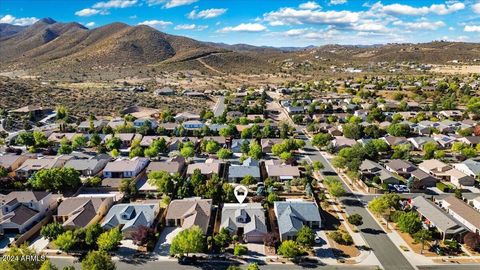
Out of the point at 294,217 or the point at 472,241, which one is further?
the point at 294,217

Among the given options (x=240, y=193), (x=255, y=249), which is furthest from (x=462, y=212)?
(x=240, y=193)

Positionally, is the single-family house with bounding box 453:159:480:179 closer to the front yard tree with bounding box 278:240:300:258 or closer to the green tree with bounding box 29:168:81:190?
the front yard tree with bounding box 278:240:300:258

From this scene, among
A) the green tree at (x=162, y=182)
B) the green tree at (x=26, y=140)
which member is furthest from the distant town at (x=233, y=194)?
the green tree at (x=26, y=140)

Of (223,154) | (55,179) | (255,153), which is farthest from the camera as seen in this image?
(255,153)

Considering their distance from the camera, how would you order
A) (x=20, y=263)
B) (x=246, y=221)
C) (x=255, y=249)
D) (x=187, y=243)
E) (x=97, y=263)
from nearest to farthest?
→ 1. (x=20, y=263)
2. (x=97, y=263)
3. (x=187, y=243)
4. (x=255, y=249)
5. (x=246, y=221)

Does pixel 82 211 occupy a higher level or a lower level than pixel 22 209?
lower

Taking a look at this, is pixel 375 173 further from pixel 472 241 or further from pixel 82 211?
pixel 82 211

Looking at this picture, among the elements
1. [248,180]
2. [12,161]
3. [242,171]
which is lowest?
[248,180]

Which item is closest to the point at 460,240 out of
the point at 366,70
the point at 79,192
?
the point at 79,192
